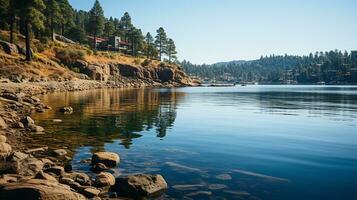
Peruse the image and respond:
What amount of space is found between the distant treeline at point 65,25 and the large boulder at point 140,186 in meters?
60.0

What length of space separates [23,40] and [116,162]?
7719 centimetres

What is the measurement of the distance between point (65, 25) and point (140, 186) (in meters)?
129

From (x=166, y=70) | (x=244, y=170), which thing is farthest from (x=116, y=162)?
(x=166, y=70)

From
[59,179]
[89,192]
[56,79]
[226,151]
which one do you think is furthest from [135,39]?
[89,192]

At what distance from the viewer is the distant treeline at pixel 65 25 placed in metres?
64.9

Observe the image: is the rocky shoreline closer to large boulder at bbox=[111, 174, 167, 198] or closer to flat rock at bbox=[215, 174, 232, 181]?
large boulder at bbox=[111, 174, 167, 198]

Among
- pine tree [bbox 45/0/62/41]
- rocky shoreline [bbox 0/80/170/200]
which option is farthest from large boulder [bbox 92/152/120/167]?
pine tree [bbox 45/0/62/41]

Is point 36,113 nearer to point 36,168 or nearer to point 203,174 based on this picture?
point 36,168

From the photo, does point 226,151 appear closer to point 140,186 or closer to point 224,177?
point 224,177

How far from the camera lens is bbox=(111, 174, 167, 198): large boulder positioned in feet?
38.0

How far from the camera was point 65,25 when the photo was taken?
5098 inches

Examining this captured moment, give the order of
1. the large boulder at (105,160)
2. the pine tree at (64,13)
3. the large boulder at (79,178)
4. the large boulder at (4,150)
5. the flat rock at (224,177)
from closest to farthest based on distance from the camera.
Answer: the large boulder at (79,178) < the flat rock at (224,177) < the large boulder at (4,150) < the large boulder at (105,160) < the pine tree at (64,13)

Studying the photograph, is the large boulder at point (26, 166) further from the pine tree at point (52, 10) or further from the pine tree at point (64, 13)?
the pine tree at point (64, 13)

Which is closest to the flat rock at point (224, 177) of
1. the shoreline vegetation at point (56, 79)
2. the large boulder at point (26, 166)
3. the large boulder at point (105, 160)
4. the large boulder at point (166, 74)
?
the shoreline vegetation at point (56, 79)
